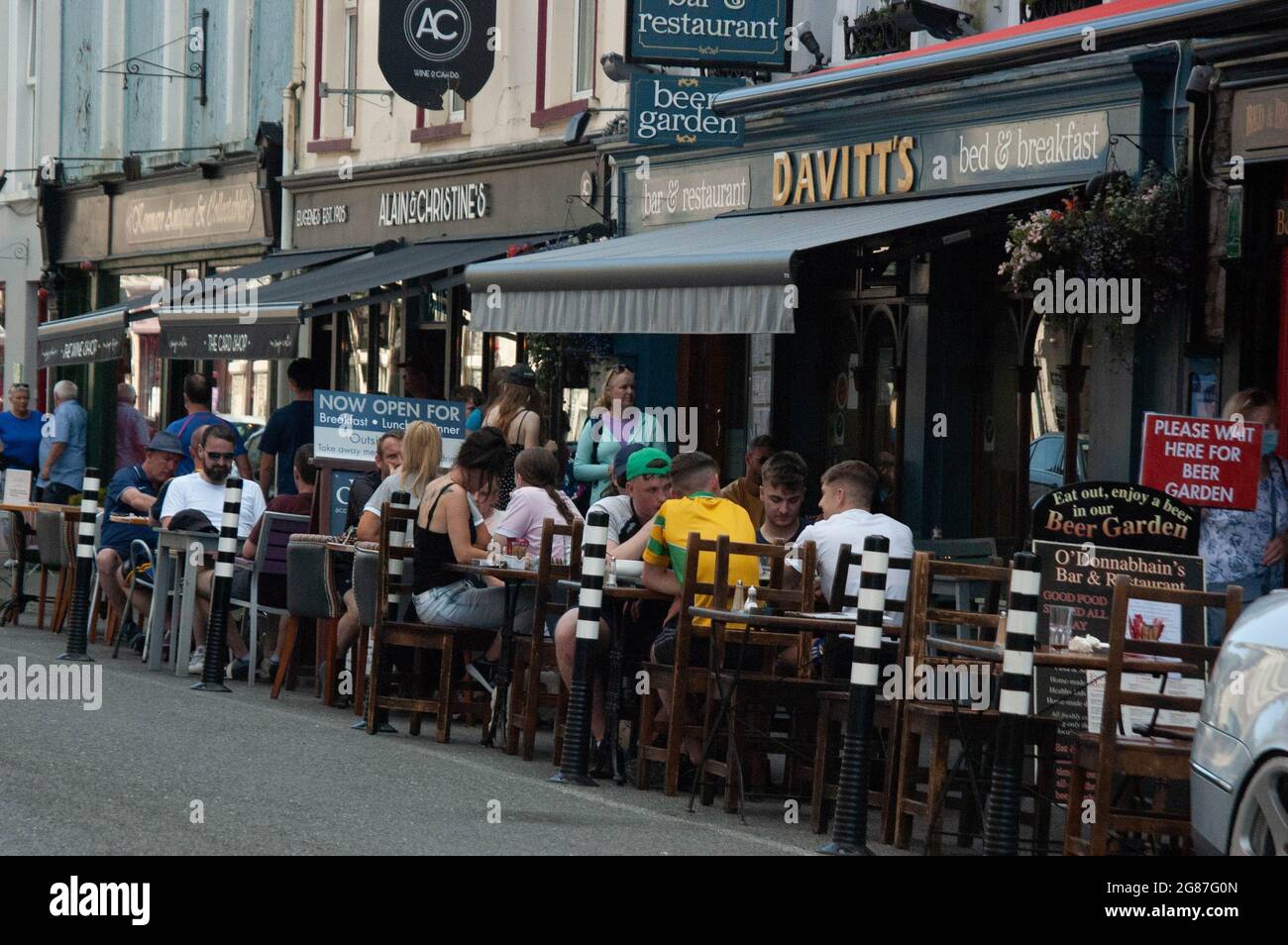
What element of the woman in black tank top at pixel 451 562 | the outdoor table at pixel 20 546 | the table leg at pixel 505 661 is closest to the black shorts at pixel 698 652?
the table leg at pixel 505 661

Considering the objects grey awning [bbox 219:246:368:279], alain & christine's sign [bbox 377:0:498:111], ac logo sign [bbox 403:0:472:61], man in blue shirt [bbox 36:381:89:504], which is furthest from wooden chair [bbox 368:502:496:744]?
grey awning [bbox 219:246:368:279]

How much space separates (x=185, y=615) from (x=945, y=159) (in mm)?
5586

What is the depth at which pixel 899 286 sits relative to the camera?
653 inches

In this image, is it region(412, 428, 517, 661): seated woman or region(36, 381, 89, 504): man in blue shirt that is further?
region(36, 381, 89, 504): man in blue shirt

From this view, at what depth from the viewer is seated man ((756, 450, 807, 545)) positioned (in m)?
11.4

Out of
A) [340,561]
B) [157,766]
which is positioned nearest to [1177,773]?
[157,766]

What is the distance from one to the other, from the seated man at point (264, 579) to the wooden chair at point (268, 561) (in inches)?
1.3

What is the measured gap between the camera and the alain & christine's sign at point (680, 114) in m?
16.9

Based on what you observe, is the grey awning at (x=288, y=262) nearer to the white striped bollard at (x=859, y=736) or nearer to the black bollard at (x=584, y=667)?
the black bollard at (x=584, y=667)

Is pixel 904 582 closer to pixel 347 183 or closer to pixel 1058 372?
pixel 1058 372

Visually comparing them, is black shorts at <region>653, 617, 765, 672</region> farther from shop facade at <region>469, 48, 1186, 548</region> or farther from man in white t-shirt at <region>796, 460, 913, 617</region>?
shop facade at <region>469, 48, 1186, 548</region>

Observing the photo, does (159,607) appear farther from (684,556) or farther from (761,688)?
(761,688)

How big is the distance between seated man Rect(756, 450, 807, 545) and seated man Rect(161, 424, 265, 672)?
4.46 m

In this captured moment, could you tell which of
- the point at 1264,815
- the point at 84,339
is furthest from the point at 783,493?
the point at 84,339
